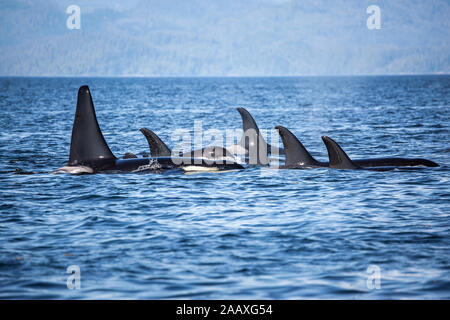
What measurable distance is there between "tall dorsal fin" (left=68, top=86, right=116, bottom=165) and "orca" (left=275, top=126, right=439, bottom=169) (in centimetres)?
509

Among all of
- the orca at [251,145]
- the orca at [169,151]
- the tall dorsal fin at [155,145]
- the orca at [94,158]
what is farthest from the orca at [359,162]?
the tall dorsal fin at [155,145]

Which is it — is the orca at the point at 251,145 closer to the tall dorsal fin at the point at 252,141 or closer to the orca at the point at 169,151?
the tall dorsal fin at the point at 252,141

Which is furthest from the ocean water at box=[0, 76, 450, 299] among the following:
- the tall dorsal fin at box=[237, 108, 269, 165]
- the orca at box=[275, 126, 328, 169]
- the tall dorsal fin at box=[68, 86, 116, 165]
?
the tall dorsal fin at box=[237, 108, 269, 165]

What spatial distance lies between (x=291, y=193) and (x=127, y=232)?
5062 millimetres

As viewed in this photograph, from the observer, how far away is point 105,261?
10523 mm

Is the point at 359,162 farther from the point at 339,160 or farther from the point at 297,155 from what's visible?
the point at 297,155

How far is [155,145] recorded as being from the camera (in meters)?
19.8

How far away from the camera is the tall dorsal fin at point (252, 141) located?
22.1 m

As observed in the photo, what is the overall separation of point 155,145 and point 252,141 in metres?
4.76

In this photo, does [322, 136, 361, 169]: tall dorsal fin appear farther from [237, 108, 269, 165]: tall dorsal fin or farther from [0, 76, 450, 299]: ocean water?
[237, 108, 269, 165]: tall dorsal fin

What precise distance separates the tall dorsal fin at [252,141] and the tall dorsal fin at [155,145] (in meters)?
3.09

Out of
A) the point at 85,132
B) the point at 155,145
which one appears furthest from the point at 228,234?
the point at 155,145

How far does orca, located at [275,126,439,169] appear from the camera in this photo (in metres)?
18.5
